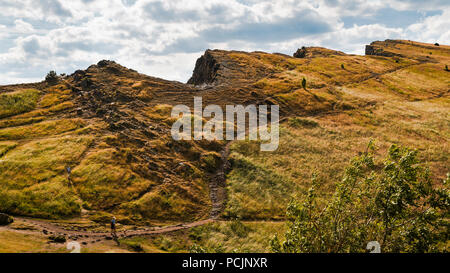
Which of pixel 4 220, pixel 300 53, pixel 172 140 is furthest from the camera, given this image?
pixel 300 53

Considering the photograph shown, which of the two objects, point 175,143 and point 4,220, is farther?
point 175,143

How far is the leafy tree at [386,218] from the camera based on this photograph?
20.8 metres

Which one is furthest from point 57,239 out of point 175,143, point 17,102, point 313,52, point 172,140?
point 313,52

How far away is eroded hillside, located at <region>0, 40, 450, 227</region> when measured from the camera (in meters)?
42.6

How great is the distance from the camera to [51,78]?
276 ft

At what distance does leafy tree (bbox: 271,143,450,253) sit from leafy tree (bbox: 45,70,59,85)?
283 feet

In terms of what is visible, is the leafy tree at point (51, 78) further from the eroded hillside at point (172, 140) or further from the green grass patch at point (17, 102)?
the green grass patch at point (17, 102)

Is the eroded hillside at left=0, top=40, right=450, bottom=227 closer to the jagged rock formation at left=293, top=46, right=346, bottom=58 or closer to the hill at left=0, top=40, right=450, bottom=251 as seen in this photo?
the hill at left=0, top=40, right=450, bottom=251

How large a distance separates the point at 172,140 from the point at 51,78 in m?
51.5

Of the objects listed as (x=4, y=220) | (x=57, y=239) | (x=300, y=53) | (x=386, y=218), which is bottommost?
(x=57, y=239)

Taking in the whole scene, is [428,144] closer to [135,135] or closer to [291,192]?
[291,192]

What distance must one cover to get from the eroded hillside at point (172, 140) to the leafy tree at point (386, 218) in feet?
73.5

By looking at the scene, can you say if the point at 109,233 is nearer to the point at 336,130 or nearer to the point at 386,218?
the point at 386,218
